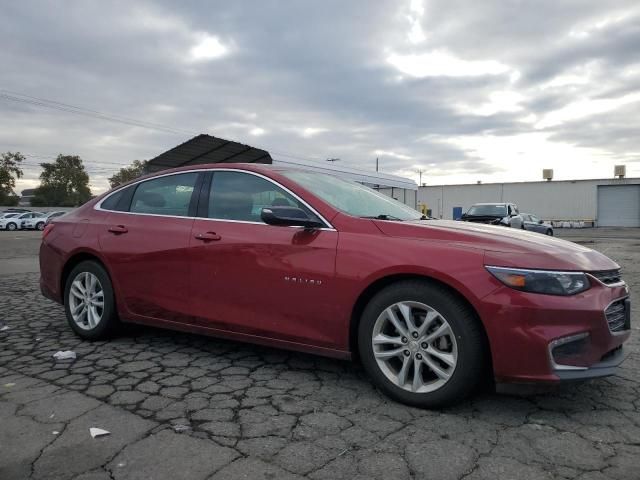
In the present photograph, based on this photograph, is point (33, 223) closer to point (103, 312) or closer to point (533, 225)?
point (533, 225)

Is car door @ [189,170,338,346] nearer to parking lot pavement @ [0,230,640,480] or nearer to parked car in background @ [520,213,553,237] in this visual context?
parking lot pavement @ [0,230,640,480]

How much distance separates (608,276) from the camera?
2.80 metres

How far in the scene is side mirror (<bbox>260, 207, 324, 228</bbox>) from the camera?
3.08 m

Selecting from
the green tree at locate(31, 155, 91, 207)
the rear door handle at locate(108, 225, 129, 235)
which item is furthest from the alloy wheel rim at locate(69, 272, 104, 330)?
the green tree at locate(31, 155, 91, 207)

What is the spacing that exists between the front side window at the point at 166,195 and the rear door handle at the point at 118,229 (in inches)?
6.9

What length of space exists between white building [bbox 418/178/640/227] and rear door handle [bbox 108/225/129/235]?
37.0m

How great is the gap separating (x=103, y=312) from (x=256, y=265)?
170cm

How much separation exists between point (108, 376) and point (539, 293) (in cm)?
279

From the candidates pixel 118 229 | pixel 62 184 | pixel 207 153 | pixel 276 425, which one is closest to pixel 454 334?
pixel 276 425

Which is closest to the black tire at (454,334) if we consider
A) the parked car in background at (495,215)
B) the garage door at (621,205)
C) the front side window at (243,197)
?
the front side window at (243,197)

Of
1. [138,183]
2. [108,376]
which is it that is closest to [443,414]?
[108,376]

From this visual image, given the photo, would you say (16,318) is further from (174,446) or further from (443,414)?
(443,414)

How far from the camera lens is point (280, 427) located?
254cm

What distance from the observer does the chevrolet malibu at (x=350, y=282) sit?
254 cm
